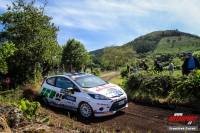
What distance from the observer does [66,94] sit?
29.2ft

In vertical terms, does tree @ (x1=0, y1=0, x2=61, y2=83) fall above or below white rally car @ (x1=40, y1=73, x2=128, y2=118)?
above

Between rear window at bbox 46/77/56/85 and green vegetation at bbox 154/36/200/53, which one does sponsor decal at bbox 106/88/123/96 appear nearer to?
rear window at bbox 46/77/56/85

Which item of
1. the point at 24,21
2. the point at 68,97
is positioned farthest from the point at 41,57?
the point at 68,97

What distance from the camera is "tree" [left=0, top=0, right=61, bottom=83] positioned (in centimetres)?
1697

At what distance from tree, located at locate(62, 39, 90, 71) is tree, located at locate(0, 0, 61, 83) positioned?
125 ft

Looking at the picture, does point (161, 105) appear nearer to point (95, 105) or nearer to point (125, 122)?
point (125, 122)

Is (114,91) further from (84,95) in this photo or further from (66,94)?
(66,94)

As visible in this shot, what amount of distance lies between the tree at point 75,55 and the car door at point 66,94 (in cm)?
4703

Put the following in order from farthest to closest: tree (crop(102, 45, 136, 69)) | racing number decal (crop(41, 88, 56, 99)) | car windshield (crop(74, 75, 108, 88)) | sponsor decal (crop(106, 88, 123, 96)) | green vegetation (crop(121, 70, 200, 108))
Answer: tree (crop(102, 45, 136, 69)) < racing number decal (crop(41, 88, 56, 99)) < car windshield (crop(74, 75, 108, 88)) < green vegetation (crop(121, 70, 200, 108)) < sponsor decal (crop(106, 88, 123, 96))

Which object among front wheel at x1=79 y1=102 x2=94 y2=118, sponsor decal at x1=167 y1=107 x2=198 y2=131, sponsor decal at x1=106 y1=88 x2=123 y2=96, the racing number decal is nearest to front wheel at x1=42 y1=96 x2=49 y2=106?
the racing number decal

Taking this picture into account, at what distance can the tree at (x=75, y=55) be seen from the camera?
57.6 metres

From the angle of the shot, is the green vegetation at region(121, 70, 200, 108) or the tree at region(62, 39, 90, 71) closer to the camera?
the green vegetation at region(121, 70, 200, 108)

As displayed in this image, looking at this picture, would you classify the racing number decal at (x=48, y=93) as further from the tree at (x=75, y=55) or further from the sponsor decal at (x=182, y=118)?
the tree at (x=75, y=55)

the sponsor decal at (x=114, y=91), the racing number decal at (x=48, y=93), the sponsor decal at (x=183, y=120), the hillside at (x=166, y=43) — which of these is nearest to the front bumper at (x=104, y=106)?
the sponsor decal at (x=114, y=91)
